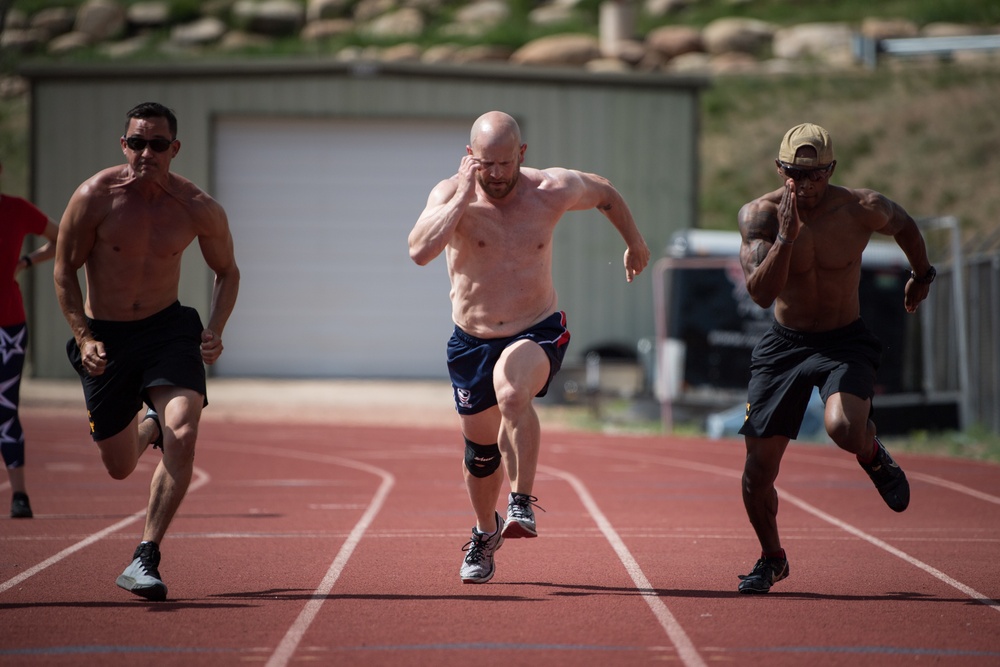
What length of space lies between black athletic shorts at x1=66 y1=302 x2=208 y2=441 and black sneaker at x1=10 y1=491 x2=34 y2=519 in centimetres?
277

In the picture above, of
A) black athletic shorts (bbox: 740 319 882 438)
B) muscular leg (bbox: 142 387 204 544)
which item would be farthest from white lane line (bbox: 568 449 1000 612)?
muscular leg (bbox: 142 387 204 544)

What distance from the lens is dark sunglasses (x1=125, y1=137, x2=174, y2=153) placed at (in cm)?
629

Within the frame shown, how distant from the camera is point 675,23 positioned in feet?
164

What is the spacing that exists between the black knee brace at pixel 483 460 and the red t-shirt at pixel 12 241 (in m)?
3.67

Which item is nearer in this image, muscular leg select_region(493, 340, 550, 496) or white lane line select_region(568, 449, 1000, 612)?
muscular leg select_region(493, 340, 550, 496)

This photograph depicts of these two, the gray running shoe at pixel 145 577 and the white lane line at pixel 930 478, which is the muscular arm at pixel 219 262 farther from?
the white lane line at pixel 930 478

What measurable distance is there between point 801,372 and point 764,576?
0.95 meters

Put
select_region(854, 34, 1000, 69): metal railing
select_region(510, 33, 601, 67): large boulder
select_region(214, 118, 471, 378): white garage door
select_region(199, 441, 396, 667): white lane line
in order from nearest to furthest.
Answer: select_region(199, 441, 396, 667): white lane line → select_region(854, 34, 1000, 69): metal railing → select_region(214, 118, 471, 378): white garage door → select_region(510, 33, 601, 67): large boulder

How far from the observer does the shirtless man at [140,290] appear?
631cm

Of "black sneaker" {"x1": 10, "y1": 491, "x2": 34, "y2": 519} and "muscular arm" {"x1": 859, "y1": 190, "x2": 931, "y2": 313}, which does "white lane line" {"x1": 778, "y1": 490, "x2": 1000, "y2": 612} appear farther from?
"black sneaker" {"x1": 10, "y1": 491, "x2": 34, "y2": 519}

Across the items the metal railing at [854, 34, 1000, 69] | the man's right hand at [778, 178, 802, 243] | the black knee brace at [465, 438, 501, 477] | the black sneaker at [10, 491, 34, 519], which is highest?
the metal railing at [854, 34, 1000, 69]

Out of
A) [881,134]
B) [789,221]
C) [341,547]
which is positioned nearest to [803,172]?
[789,221]

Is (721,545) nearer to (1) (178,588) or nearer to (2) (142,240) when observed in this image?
(1) (178,588)

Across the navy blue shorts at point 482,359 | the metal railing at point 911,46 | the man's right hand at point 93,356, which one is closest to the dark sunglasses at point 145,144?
the man's right hand at point 93,356
